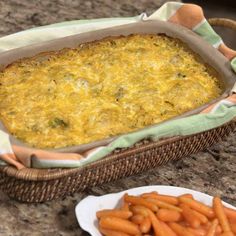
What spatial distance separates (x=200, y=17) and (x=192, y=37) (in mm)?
79

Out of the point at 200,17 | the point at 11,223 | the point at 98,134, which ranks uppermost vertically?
the point at 200,17

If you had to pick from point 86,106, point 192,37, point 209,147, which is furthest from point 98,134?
point 192,37

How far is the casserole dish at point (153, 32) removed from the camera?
5.35 feet

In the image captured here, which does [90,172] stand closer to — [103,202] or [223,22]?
[103,202]

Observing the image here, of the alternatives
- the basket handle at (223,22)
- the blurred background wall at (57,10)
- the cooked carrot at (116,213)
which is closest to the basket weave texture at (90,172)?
the cooked carrot at (116,213)

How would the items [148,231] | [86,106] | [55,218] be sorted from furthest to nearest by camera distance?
[86,106]
[55,218]
[148,231]

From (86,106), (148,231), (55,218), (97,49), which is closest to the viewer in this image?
(148,231)

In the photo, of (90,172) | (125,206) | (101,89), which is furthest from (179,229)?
(101,89)

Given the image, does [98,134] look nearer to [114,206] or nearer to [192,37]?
[114,206]

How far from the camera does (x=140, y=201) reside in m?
1.29

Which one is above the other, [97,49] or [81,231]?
[97,49]

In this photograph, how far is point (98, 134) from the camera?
143cm

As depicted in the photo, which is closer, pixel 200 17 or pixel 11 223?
pixel 11 223

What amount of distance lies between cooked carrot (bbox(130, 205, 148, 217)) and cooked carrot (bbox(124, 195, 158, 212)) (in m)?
0.01
